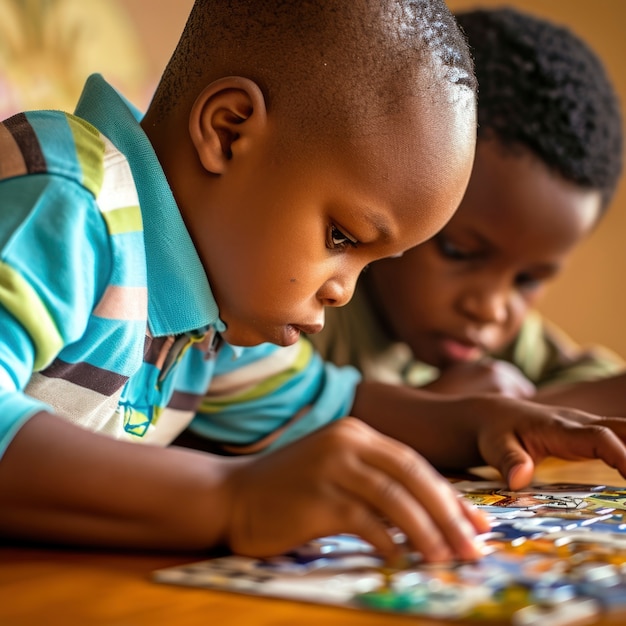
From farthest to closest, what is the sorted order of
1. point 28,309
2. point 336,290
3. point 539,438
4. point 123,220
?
point 539,438, point 336,290, point 123,220, point 28,309

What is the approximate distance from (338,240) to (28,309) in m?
0.29

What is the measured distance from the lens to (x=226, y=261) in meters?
0.78

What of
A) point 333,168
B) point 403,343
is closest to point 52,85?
point 403,343

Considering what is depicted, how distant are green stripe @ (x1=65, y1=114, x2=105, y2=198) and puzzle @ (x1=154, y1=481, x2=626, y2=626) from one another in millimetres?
282

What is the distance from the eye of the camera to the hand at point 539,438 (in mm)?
863

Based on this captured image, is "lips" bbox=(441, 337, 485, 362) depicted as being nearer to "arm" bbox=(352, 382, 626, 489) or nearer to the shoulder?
"arm" bbox=(352, 382, 626, 489)

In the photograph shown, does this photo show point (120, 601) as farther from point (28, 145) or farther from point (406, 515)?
point (28, 145)

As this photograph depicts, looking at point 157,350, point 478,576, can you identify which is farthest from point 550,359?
point 478,576

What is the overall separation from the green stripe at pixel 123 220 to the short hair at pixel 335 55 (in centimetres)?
16

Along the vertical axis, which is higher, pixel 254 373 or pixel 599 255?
pixel 599 255

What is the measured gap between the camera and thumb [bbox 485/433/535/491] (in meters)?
0.83

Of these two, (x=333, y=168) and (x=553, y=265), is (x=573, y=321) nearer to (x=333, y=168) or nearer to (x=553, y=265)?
(x=553, y=265)

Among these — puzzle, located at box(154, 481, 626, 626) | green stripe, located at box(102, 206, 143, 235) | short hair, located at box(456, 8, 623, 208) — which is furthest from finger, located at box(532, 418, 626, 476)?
short hair, located at box(456, 8, 623, 208)

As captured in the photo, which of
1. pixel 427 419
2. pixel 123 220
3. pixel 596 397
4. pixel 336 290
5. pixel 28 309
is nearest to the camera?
pixel 28 309
